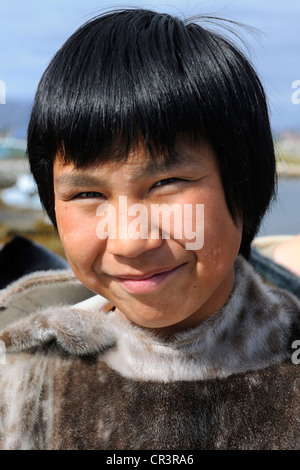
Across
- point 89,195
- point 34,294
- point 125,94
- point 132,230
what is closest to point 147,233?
point 132,230

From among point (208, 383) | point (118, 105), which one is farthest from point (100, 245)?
point (208, 383)

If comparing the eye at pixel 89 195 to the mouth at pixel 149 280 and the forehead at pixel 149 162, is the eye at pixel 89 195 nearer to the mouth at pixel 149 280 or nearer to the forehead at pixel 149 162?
the forehead at pixel 149 162

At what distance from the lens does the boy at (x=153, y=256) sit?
3.18ft

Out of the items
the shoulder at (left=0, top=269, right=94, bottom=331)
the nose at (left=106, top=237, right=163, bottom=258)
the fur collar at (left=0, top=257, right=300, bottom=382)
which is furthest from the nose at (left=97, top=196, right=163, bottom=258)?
the shoulder at (left=0, top=269, right=94, bottom=331)

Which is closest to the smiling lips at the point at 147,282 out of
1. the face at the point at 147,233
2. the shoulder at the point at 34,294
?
the face at the point at 147,233

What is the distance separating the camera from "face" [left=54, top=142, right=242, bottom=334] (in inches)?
38.0

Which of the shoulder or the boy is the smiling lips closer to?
Answer: the boy

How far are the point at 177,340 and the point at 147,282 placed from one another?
18cm

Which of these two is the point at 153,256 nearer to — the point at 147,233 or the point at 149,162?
the point at 147,233

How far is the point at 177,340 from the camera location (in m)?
1.12

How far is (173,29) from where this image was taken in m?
1.06

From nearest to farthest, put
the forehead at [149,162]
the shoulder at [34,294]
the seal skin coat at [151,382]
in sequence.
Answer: the forehead at [149,162], the seal skin coat at [151,382], the shoulder at [34,294]

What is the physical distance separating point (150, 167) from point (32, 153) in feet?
1.02

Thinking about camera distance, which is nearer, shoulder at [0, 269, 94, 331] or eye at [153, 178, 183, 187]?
eye at [153, 178, 183, 187]
